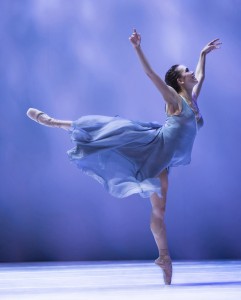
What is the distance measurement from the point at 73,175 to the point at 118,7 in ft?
4.46

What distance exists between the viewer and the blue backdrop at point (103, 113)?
171 inches

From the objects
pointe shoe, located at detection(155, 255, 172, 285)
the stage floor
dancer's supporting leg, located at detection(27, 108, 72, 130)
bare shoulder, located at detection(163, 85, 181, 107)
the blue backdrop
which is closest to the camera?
the stage floor

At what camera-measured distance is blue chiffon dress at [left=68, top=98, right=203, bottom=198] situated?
2975 millimetres

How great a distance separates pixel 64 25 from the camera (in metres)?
4.40

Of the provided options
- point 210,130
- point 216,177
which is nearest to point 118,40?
point 210,130

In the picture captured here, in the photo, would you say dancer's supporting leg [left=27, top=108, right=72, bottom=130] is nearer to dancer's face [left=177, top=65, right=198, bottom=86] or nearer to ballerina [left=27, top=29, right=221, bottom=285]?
ballerina [left=27, top=29, right=221, bottom=285]

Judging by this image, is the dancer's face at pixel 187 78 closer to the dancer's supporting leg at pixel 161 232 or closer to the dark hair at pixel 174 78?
the dark hair at pixel 174 78

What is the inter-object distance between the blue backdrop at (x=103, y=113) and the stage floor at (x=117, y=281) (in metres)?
0.28

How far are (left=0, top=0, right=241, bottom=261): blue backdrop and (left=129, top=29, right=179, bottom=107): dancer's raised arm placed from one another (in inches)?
57.7

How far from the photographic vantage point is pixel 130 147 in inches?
120

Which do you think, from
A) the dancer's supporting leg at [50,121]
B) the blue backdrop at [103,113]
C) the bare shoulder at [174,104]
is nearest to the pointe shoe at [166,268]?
the bare shoulder at [174,104]

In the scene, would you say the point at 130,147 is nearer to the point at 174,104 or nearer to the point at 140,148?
the point at 140,148

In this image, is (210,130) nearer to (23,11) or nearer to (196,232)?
(196,232)

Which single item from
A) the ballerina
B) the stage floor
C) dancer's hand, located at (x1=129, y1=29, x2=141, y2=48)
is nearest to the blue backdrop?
the stage floor
